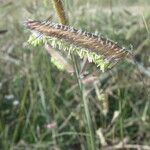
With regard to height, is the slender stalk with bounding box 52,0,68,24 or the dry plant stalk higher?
the slender stalk with bounding box 52,0,68,24

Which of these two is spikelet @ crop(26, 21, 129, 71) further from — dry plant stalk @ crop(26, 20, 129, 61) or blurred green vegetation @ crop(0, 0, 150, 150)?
blurred green vegetation @ crop(0, 0, 150, 150)

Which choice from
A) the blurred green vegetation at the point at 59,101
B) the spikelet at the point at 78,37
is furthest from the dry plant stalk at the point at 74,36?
the blurred green vegetation at the point at 59,101

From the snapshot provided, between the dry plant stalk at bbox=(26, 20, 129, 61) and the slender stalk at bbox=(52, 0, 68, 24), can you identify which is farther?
the slender stalk at bbox=(52, 0, 68, 24)

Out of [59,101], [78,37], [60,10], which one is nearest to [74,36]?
[78,37]

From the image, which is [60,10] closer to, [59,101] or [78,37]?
[78,37]

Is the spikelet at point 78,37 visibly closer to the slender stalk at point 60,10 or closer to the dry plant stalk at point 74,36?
the dry plant stalk at point 74,36

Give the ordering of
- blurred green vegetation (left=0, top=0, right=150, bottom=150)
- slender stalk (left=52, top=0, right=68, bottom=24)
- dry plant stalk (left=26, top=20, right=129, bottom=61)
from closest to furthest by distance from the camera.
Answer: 1. dry plant stalk (left=26, top=20, right=129, bottom=61)
2. slender stalk (left=52, top=0, right=68, bottom=24)
3. blurred green vegetation (left=0, top=0, right=150, bottom=150)

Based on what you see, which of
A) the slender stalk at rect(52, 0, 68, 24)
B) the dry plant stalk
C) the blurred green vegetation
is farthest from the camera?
the blurred green vegetation

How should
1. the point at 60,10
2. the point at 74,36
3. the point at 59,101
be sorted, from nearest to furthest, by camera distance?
the point at 74,36 < the point at 60,10 < the point at 59,101

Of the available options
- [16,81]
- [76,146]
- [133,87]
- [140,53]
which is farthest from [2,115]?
[140,53]

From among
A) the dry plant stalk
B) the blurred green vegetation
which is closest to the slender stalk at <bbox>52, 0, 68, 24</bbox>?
the dry plant stalk

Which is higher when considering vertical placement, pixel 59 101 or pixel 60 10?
pixel 60 10
